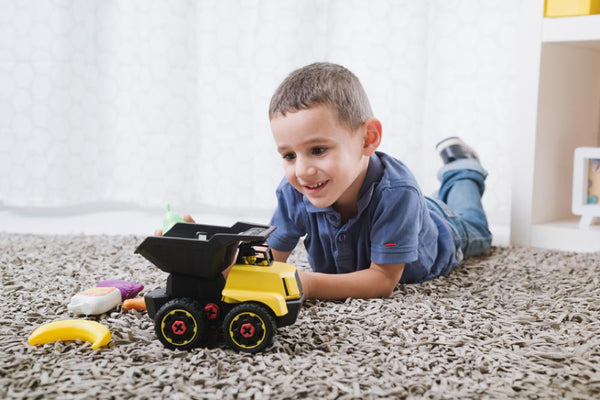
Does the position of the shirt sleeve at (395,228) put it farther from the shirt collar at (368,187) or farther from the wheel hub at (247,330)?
the wheel hub at (247,330)

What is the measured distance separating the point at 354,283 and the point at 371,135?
0.25 meters

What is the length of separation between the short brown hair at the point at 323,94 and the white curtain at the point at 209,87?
35.7 inches

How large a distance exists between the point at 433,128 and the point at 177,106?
86cm

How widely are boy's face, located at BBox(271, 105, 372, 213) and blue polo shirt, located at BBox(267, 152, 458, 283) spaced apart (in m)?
0.07

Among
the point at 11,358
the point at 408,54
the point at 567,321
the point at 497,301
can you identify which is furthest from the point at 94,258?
the point at 408,54

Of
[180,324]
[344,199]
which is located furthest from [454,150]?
[180,324]

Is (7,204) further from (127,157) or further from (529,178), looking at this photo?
(529,178)

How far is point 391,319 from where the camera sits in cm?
94

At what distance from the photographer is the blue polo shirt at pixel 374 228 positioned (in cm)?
107

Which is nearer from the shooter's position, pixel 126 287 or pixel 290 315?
pixel 290 315

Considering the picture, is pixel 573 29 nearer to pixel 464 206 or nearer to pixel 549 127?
pixel 549 127

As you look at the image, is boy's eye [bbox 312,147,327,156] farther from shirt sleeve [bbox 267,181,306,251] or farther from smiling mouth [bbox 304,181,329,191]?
shirt sleeve [bbox 267,181,306,251]

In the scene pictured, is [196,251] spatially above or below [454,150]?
below

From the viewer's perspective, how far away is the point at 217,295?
0.83 m
